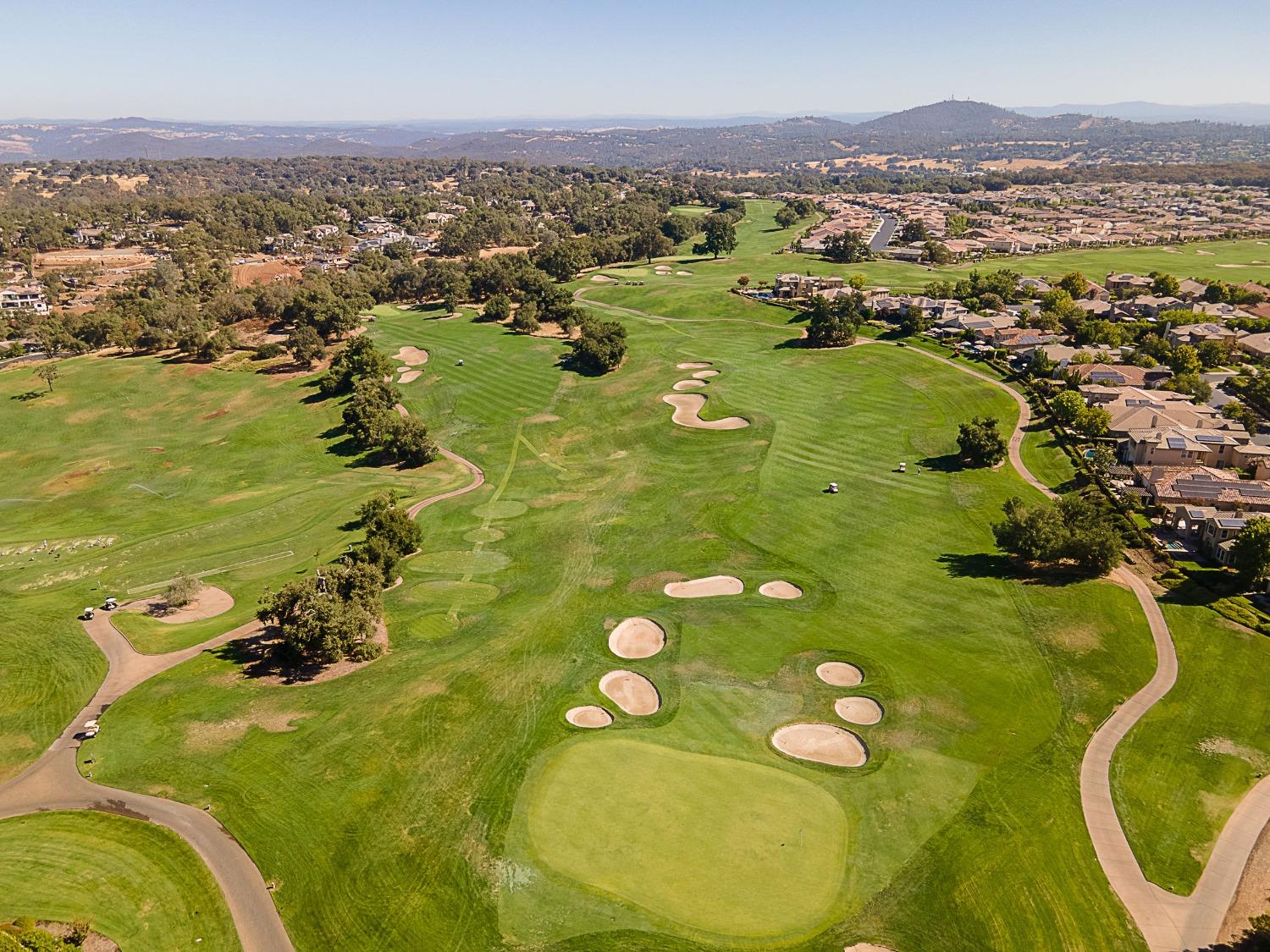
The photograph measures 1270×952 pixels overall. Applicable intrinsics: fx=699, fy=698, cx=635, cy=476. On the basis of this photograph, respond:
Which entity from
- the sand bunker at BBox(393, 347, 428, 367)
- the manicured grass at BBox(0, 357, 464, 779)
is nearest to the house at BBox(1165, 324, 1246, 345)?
the manicured grass at BBox(0, 357, 464, 779)

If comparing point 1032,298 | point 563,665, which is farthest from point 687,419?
point 1032,298

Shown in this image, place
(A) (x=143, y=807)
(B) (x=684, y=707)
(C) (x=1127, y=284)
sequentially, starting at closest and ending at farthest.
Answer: (A) (x=143, y=807)
(B) (x=684, y=707)
(C) (x=1127, y=284)

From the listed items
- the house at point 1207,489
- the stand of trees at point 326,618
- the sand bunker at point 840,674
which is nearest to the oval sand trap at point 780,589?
the sand bunker at point 840,674

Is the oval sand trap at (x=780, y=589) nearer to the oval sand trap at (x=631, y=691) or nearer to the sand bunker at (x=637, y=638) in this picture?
the sand bunker at (x=637, y=638)

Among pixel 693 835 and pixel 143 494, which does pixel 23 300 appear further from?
pixel 693 835

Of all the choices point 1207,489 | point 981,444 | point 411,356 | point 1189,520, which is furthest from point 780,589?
point 411,356

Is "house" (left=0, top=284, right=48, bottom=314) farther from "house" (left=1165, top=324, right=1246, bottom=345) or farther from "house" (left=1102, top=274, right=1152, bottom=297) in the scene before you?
"house" (left=1102, top=274, right=1152, bottom=297)
